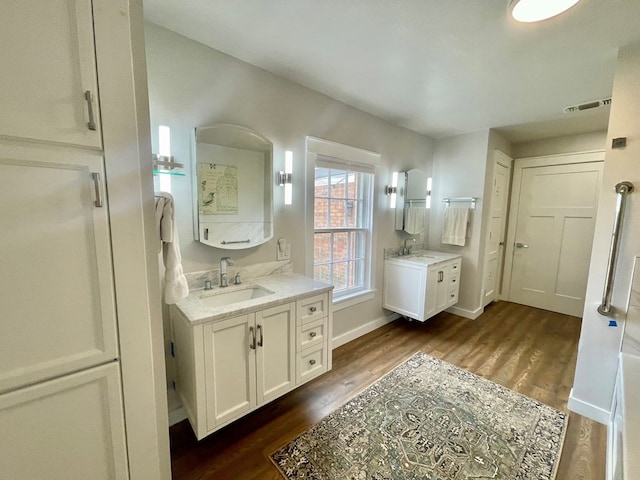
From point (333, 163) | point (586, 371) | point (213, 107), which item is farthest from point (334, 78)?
point (586, 371)

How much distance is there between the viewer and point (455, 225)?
3457 mm

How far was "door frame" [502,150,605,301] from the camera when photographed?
3.38 m

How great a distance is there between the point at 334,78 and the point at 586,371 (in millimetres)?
2822

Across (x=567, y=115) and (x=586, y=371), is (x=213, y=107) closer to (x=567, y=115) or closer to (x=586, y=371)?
(x=586, y=371)

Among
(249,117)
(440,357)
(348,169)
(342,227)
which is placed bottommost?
(440,357)

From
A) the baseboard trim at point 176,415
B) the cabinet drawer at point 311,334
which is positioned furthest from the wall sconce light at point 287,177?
the baseboard trim at point 176,415

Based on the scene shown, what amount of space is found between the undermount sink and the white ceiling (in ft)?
5.21

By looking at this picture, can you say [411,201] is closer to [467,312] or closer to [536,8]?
[467,312]

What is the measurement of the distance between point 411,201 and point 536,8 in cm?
215

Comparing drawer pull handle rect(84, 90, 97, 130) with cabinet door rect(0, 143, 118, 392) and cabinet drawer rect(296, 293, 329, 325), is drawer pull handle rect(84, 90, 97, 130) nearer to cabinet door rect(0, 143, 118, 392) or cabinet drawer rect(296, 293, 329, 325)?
cabinet door rect(0, 143, 118, 392)

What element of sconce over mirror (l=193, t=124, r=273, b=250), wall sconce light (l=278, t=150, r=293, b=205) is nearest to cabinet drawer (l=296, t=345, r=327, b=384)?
sconce over mirror (l=193, t=124, r=273, b=250)

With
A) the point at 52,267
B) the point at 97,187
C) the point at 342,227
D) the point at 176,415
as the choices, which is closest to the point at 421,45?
the point at 342,227

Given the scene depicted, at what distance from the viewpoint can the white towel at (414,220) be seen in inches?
128

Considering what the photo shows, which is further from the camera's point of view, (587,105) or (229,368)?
(587,105)
